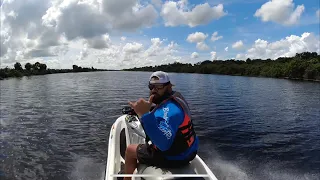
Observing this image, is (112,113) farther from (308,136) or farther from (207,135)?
(308,136)

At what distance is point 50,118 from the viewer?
17.1 metres

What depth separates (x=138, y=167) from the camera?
478 centimetres

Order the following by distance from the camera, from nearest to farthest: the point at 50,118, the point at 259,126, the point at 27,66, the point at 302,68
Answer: the point at 259,126
the point at 50,118
the point at 302,68
the point at 27,66

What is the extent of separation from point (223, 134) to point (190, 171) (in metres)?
9.30

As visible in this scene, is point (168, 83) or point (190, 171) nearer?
point (168, 83)

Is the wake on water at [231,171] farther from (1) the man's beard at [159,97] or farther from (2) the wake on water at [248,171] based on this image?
(1) the man's beard at [159,97]

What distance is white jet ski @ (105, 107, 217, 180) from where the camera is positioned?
4.35 m

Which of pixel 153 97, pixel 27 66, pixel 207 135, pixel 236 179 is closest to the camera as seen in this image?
pixel 153 97

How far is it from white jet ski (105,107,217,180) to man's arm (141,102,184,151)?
2.20ft

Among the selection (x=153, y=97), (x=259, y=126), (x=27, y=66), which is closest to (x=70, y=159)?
(x=153, y=97)

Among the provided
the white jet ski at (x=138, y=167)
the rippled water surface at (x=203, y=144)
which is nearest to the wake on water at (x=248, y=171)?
the rippled water surface at (x=203, y=144)

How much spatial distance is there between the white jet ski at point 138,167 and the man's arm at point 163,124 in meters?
0.67

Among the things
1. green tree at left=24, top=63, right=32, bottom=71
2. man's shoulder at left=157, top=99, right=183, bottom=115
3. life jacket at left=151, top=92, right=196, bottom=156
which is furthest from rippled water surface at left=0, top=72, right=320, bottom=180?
green tree at left=24, top=63, right=32, bottom=71

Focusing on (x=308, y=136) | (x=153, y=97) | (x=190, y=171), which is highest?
(x=153, y=97)
